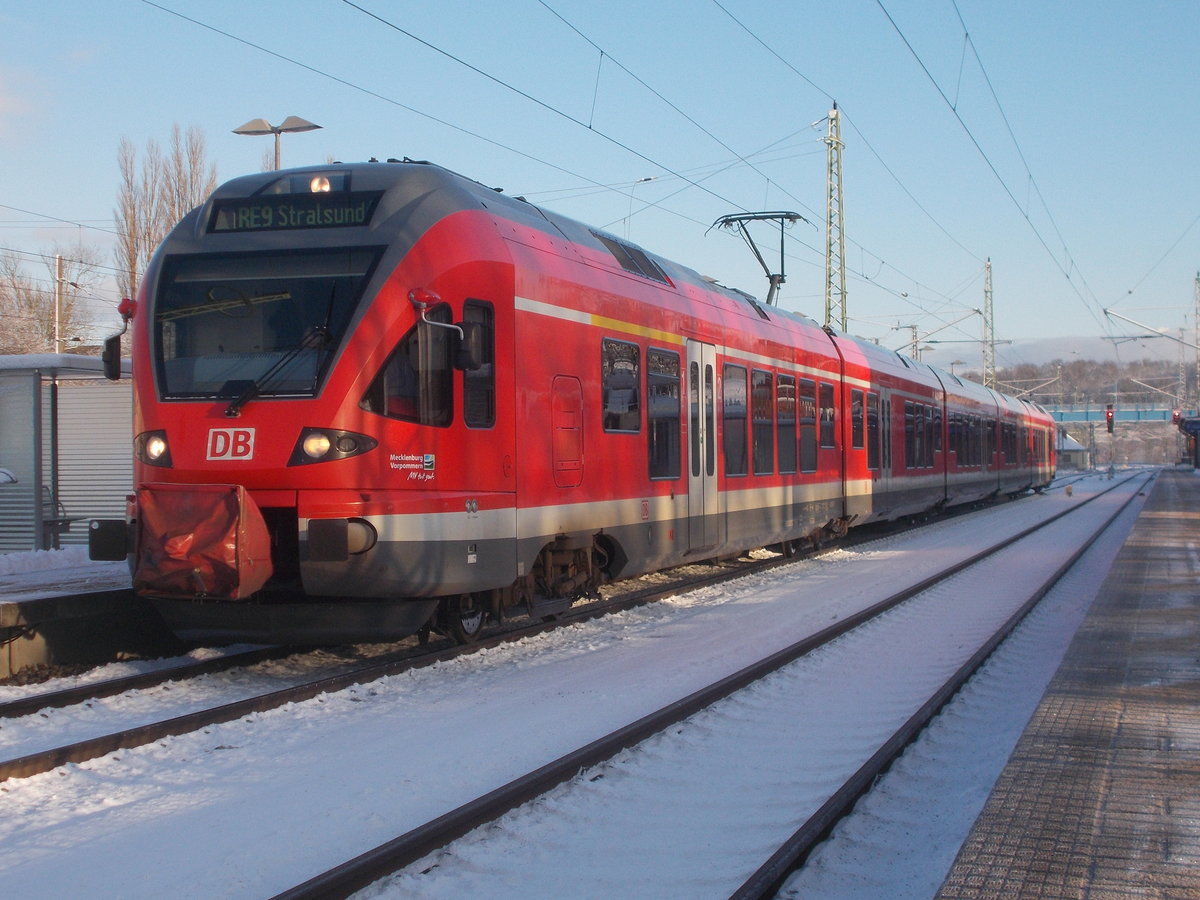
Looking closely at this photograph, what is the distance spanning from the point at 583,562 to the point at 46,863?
5838 millimetres

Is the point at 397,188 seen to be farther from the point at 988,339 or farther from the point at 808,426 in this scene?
the point at 988,339

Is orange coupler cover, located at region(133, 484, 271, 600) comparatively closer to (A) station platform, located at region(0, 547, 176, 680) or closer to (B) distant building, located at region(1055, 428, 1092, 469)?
(A) station platform, located at region(0, 547, 176, 680)

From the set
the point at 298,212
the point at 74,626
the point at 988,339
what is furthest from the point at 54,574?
the point at 988,339

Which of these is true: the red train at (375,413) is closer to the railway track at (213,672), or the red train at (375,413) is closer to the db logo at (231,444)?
the db logo at (231,444)

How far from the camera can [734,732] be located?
22.1 feet

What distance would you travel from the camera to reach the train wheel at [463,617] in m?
8.73

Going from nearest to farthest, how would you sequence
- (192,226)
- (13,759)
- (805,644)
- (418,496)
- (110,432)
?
(13,759) → (418,496) → (192,226) → (805,644) → (110,432)

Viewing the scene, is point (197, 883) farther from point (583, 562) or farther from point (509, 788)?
point (583, 562)

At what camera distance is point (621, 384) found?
34.1 ft

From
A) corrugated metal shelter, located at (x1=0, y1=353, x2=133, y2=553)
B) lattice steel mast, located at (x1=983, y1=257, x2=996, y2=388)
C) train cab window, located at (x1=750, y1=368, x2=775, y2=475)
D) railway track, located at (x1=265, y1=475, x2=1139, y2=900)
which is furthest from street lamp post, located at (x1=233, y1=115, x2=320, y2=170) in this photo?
lattice steel mast, located at (x1=983, y1=257, x2=996, y2=388)

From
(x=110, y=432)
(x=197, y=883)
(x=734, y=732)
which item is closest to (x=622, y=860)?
(x=197, y=883)

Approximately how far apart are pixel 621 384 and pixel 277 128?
11.2 m

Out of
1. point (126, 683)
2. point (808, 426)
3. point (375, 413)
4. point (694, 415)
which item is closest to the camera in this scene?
point (375, 413)

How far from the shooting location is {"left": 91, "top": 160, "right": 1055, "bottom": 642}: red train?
7.47m
